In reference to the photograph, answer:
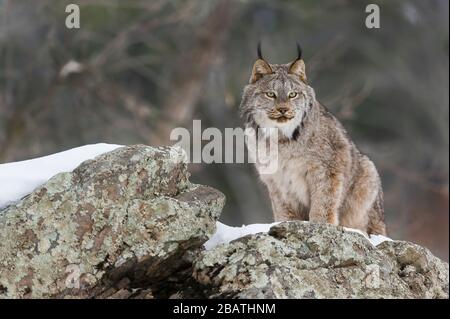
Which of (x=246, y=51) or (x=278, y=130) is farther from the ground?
(x=246, y=51)

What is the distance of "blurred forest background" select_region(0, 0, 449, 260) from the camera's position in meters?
14.7

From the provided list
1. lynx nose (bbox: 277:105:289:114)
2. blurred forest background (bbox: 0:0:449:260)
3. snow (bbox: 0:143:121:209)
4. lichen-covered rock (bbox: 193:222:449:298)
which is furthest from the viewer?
blurred forest background (bbox: 0:0:449:260)

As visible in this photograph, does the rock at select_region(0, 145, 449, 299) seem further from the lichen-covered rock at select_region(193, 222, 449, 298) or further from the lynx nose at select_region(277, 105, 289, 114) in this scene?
the lynx nose at select_region(277, 105, 289, 114)

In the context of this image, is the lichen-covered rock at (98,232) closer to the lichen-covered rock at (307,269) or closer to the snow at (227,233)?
the snow at (227,233)

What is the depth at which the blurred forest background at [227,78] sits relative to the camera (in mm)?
14742

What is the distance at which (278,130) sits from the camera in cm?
676

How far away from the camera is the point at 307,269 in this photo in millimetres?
4684

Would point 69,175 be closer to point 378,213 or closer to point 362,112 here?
point 378,213

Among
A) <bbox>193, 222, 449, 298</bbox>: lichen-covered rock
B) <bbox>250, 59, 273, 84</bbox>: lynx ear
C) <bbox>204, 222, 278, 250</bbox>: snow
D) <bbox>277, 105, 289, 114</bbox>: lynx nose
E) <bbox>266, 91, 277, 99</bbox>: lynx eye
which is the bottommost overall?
<bbox>193, 222, 449, 298</bbox>: lichen-covered rock

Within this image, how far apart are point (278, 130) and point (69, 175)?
89.8 inches

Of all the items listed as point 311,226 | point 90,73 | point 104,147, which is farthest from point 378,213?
point 90,73

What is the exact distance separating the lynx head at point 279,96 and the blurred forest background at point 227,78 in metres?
6.33

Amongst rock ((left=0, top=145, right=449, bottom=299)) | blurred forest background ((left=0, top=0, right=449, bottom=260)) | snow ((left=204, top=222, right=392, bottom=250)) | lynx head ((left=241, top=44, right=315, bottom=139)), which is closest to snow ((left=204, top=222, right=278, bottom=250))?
snow ((left=204, top=222, right=392, bottom=250))

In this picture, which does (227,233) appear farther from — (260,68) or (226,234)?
(260,68)
